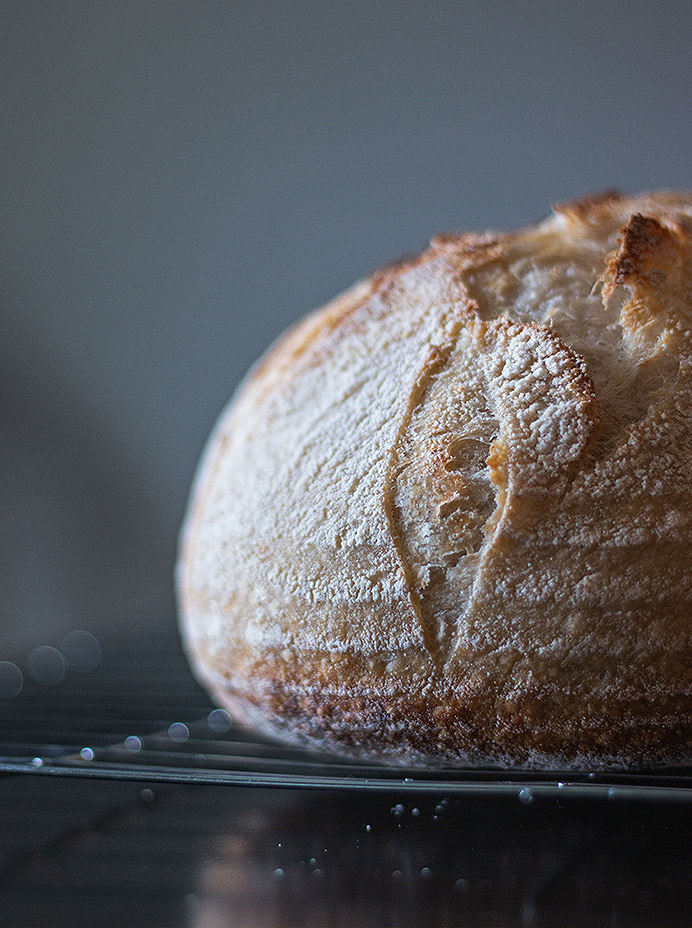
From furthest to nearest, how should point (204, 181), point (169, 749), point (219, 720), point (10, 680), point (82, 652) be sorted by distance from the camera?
point (204, 181) → point (82, 652) → point (10, 680) → point (219, 720) → point (169, 749)

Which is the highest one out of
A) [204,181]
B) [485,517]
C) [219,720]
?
[204,181]

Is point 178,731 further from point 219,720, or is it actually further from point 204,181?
point 204,181

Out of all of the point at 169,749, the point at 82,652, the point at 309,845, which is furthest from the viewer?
the point at 82,652

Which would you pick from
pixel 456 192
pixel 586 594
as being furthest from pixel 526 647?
pixel 456 192

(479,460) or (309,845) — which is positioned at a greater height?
(479,460)

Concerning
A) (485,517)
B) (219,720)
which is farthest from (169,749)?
(485,517)

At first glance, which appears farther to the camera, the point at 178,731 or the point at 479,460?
the point at 178,731

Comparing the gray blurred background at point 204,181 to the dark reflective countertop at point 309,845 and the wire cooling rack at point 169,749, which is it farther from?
the dark reflective countertop at point 309,845

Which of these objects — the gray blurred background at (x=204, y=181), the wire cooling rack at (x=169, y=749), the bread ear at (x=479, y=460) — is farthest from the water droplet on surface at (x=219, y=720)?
the gray blurred background at (x=204, y=181)
